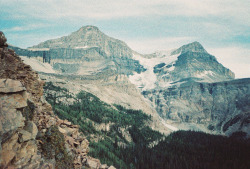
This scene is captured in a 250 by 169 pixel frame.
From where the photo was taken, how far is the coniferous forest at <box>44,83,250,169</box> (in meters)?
126

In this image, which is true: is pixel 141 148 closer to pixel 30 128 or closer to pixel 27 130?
pixel 30 128

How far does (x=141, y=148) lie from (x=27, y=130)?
150 meters

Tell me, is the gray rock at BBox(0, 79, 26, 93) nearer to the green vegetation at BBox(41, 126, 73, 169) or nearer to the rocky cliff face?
the rocky cliff face

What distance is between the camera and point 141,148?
15762 centimetres

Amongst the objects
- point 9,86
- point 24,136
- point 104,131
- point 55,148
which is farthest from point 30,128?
point 104,131

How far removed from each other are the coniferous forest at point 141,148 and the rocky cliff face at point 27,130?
281 ft

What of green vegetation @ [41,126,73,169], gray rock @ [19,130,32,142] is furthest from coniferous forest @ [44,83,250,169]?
gray rock @ [19,130,32,142]

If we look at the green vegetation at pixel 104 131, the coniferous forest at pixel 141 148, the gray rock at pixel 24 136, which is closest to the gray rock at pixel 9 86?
the gray rock at pixel 24 136

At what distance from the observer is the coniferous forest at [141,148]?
12650 centimetres

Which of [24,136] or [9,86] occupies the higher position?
[9,86]

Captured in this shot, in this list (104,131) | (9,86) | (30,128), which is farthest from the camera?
(104,131)

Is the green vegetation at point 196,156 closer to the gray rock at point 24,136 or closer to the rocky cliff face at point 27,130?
the rocky cliff face at point 27,130

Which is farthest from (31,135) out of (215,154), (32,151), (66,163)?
(215,154)

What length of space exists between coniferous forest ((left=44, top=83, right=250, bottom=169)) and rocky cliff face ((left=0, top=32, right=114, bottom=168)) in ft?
281
